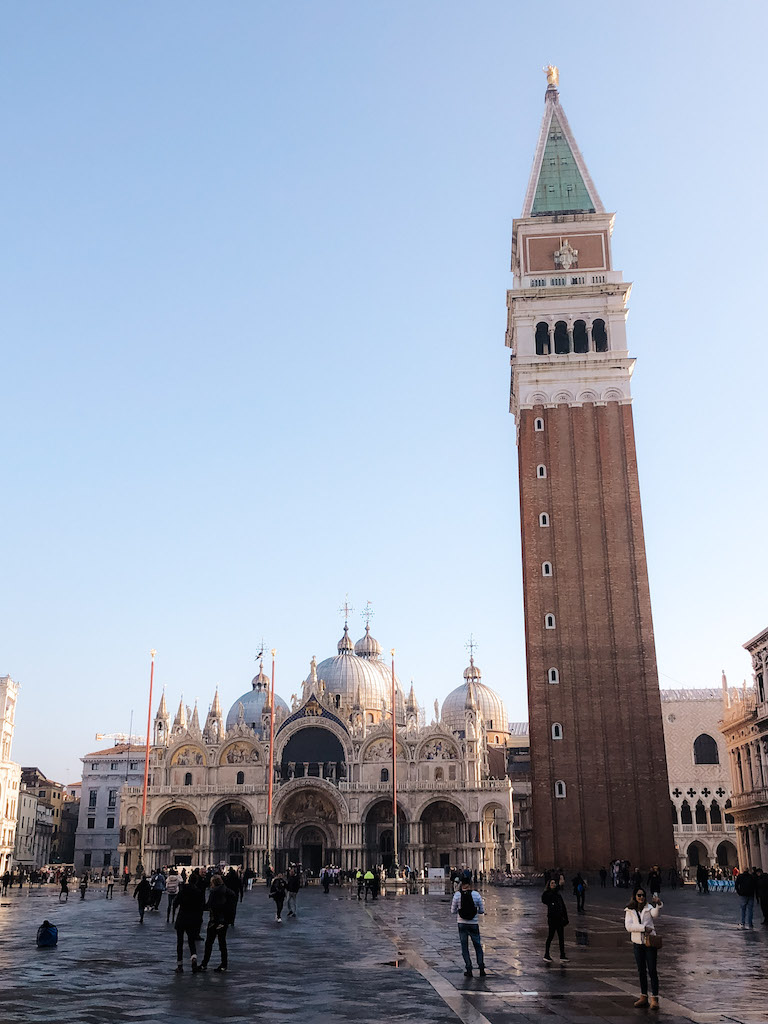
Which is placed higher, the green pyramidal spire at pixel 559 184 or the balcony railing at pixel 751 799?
the green pyramidal spire at pixel 559 184

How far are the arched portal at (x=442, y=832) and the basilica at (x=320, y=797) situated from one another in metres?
0.07

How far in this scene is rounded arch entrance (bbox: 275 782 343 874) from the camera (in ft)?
231

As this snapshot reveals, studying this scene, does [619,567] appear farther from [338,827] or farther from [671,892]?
[338,827]

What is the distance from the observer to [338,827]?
70.1 metres

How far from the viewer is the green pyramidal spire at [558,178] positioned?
60.3 meters

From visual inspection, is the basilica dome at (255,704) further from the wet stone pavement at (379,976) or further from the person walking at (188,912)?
the person walking at (188,912)

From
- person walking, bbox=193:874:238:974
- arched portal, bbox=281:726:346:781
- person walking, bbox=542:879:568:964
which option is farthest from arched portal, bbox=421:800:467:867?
person walking, bbox=193:874:238:974

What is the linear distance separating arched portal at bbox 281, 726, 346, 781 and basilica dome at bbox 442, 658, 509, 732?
24.6 meters

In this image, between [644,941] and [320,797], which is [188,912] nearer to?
[644,941]

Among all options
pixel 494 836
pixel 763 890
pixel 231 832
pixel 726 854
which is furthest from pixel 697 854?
pixel 763 890

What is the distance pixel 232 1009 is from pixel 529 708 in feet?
132

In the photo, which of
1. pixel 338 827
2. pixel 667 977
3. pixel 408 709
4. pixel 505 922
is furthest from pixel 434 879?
pixel 667 977

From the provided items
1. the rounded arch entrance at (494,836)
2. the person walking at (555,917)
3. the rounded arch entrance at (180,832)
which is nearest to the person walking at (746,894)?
the person walking at (555,917)

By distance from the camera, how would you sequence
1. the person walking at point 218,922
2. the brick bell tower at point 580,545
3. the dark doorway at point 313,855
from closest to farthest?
the person walking at point 218,922 < the brick bell tower at point 580,545 < the dark doorway at point 313,855
